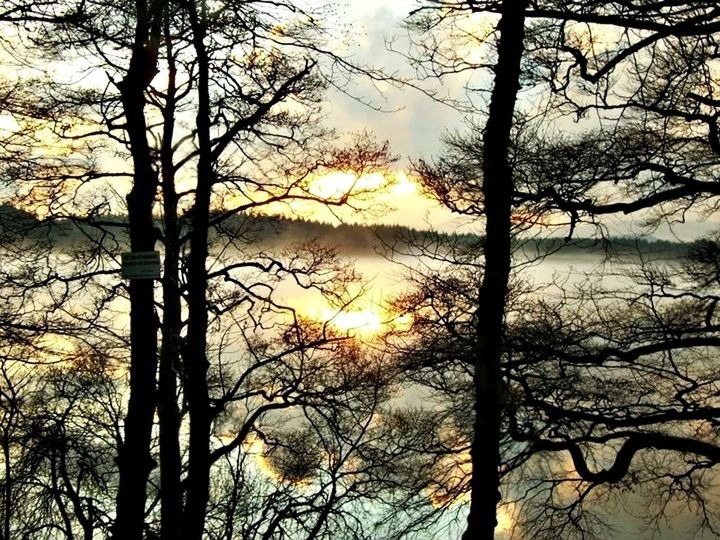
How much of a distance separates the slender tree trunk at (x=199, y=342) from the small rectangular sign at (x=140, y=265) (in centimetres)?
254

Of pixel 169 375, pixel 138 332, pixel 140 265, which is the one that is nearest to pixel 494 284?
pixel 140 265

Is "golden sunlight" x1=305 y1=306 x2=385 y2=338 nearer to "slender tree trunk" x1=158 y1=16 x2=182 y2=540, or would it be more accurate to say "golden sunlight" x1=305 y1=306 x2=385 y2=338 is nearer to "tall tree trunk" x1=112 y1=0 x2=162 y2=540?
"slender tree trunk" x1=158 y1=16 x2=182 y2=540

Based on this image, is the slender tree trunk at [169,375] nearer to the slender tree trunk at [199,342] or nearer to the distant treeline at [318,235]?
the slender tree trunk at [199,342]

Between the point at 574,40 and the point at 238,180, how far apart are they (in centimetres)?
464

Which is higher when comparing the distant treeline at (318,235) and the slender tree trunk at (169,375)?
the distant treeline at (318,235)

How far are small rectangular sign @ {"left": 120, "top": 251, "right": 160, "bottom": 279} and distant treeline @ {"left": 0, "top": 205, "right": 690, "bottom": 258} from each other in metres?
2.74

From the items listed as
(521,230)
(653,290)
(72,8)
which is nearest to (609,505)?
(653,290)

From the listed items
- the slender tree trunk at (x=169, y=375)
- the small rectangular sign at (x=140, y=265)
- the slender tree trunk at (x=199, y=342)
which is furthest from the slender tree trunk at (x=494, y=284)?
the slender tree trunk at (x=199, y=342)

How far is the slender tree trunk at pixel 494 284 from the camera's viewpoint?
196 inches

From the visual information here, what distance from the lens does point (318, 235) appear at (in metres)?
9.95

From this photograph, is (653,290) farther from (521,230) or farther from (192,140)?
(192,140)

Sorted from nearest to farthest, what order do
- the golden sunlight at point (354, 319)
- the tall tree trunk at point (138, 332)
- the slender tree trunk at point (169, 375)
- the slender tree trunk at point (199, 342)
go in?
the tall tree trunk at point (138, 332) < the slender tree trunk at point (169, 375) < the slender tree trunk at point (199, 342) < the golden sunlight at point (354, 319)

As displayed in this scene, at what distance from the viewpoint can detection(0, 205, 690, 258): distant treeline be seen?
7.61 m

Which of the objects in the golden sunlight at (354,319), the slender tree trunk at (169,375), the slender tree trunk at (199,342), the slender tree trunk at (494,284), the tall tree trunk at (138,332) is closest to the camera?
the slender tree trunk at (494,284)
